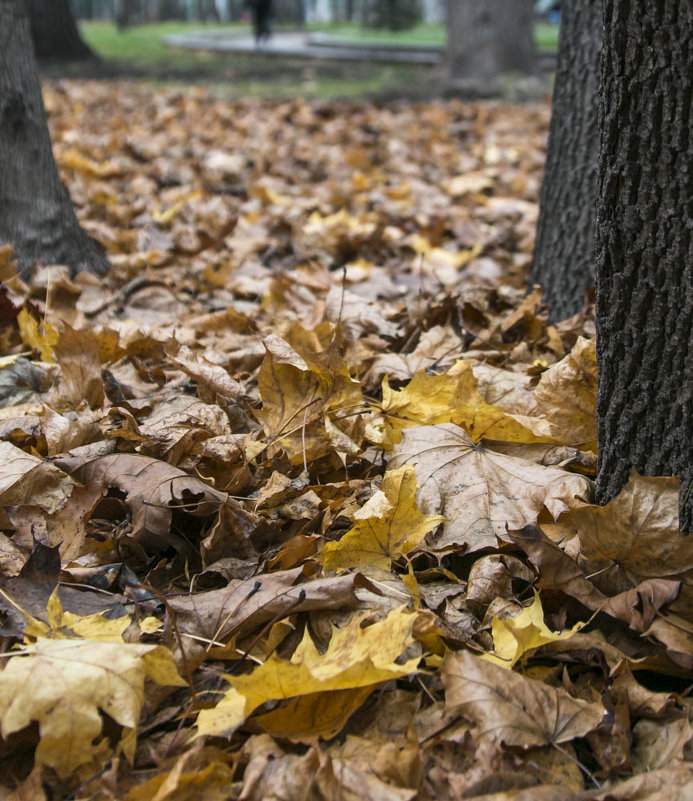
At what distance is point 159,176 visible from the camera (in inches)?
217

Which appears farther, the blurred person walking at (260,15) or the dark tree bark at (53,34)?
the blurred person walking at (260,15)

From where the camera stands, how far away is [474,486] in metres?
1.71

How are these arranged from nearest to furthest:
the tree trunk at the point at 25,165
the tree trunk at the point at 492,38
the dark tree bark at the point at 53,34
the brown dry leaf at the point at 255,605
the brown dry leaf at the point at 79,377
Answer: the brown dry leaf at the point at 255,605, the brown dry leaf at the point at 79,377, the tree trunk at the point at 25,165, the tree trunk at the point at 492,38, the dark tree bark at the point at 53,34

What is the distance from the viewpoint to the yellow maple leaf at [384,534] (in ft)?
5.07

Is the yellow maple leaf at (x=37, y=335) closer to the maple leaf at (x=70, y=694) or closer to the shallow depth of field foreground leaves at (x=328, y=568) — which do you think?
the shallow depth of field foreground leaves at (x=328, y=568)

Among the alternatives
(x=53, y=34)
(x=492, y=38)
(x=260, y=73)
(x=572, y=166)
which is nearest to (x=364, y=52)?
(x=260, y=73)

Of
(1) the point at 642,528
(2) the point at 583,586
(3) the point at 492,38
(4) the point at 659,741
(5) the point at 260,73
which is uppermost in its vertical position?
(3) the point at 492,38

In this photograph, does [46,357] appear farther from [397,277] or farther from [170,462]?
[397,277]

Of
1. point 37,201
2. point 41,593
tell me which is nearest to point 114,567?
point 41,593

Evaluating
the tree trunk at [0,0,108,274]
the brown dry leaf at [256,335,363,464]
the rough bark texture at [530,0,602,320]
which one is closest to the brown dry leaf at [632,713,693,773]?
the brown dry leaf at [256,335,363,464]

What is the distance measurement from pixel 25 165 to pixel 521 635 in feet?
8.89

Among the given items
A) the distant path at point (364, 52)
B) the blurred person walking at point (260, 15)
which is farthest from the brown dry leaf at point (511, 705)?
the blurred person walking at point (260, 15)

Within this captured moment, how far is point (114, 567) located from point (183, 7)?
55045 mm

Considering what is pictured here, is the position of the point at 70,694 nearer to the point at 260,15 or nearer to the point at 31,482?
the point at 31,482
